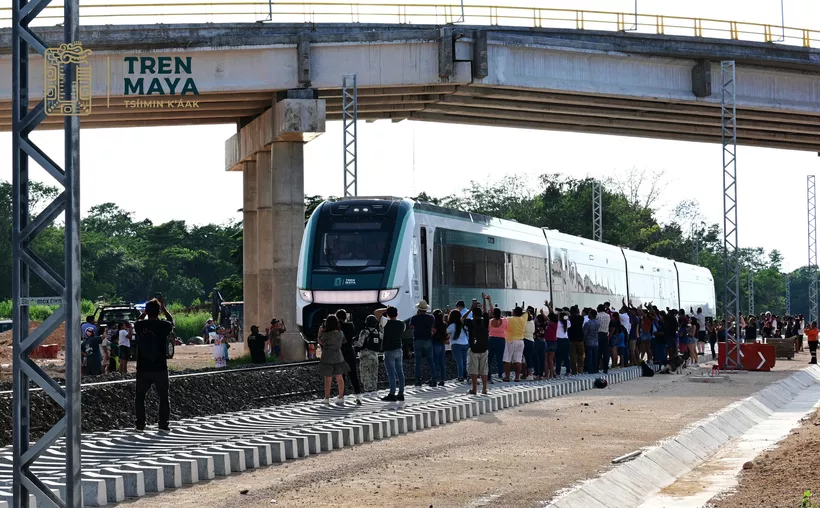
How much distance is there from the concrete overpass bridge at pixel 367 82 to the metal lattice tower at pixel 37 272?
30.2 m

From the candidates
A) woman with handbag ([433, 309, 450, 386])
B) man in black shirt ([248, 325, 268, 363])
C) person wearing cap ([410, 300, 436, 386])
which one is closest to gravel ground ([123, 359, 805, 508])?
person wearing cap ([410, 300, 436, 386])

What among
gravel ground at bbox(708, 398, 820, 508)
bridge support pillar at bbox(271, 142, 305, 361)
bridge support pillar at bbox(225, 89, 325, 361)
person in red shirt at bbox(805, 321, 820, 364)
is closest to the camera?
gravel ground at bbox(708, 398, 820, 508)

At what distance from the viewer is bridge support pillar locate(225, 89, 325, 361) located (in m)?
39.9

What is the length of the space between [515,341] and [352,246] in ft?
16.6

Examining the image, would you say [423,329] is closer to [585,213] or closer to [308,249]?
[308,249]

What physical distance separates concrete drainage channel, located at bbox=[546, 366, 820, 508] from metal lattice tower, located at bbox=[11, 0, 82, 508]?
426 cm

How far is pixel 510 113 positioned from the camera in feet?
151

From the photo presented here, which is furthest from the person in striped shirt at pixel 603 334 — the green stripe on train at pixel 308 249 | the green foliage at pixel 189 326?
the green foliage at pixel 189 326

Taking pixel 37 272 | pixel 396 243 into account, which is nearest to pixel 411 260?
pixel 396 243

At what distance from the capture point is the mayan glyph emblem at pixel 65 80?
27.2 feet

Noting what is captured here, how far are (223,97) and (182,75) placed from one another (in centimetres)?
197

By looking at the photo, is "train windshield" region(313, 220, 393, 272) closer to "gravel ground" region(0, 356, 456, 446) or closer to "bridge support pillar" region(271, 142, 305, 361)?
"gravel ground" region(0, 356, 456, 446)

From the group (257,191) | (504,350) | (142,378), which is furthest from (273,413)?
(257,191)

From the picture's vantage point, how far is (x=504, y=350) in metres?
27.3
